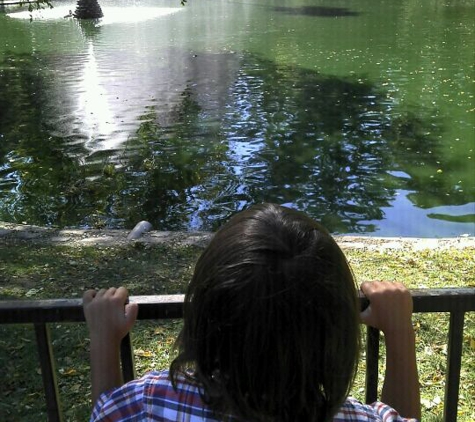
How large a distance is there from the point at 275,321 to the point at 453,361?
0.83 meters

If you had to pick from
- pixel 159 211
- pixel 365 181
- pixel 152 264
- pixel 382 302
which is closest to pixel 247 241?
pixel 382 302

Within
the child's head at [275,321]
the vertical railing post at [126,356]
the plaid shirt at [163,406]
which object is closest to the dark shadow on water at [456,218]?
the vertical railing post at [126,356]

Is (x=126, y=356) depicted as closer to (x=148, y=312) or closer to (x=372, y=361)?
(x=148, y=312)

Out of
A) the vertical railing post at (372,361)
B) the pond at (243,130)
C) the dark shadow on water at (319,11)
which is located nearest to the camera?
the vertical railing post at (372,361)

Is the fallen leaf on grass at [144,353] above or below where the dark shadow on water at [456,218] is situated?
above

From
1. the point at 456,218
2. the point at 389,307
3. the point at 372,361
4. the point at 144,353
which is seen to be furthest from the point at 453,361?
the point at 456,218

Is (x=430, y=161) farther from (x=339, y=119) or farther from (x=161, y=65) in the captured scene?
(x=161, y=65)

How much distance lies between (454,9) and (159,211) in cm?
2439

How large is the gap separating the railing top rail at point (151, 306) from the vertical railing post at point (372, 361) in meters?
0.13

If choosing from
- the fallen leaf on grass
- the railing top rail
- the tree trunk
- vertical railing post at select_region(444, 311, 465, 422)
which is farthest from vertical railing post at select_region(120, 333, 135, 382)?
the tree trunk

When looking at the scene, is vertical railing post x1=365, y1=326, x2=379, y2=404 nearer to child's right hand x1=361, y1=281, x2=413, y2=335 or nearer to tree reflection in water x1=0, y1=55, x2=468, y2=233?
child's right hand x1=361, y1=281, x2=413, y2=335

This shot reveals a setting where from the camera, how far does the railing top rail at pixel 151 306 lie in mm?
1626

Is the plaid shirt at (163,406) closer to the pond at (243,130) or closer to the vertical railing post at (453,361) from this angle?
the vertical railing post at (453,361)

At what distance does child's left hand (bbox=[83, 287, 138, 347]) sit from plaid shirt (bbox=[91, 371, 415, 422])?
0.59ft
